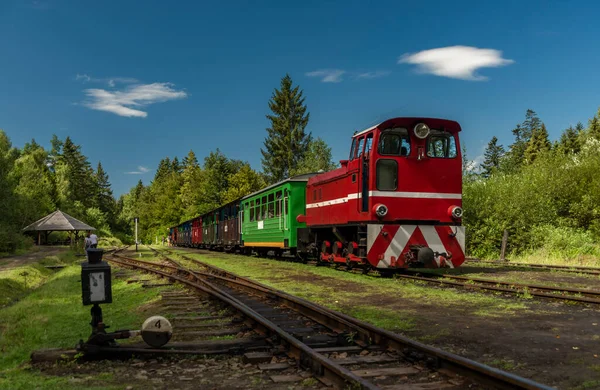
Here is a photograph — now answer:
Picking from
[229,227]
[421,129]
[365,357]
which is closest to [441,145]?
[421,129]

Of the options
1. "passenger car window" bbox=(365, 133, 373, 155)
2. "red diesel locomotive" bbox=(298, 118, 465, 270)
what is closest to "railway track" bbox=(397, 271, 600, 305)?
"red diesel locomotive" bbox=(298, 118, 465, 270)

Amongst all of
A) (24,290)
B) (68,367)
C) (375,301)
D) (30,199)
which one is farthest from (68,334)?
(30,199)

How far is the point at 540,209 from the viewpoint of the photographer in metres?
23.1

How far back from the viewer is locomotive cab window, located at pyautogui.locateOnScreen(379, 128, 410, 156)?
1297cm

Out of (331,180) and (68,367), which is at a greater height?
(331,180)

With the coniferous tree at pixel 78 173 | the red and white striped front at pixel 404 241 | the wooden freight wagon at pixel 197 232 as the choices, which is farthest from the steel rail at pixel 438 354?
the coniferous tree at pixel 78 173

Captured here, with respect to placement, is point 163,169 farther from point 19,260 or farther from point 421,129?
point 421,129

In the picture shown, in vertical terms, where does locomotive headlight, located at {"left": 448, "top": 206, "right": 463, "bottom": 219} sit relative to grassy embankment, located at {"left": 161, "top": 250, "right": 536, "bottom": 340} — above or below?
above

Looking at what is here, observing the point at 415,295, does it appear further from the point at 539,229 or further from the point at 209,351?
the point at 539,229

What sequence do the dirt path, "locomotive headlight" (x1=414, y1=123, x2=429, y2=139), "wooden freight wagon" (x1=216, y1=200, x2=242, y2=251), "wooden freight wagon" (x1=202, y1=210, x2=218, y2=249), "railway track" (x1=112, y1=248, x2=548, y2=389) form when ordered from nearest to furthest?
"railway track" (x1=112, y1=248, x2=548, y2=389)
"locomotive headlight" (x1=414, y1=123, x2=429, y2=139)
the dirt path
"wooden freight wagon" (x1=216, y1=200, x2=242, y2=251)
"wooden freight wagon" (x1=202, y1=210, x2=218, y2=249)

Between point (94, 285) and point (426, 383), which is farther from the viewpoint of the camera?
point (94, 285)

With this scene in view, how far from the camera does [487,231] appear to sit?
76.4ft

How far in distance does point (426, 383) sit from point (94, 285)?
371 cm

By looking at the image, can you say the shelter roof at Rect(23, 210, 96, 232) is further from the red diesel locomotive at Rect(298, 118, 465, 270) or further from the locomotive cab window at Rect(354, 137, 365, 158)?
the red diesel locomotive at Rect(298, 118, 465, 270)
